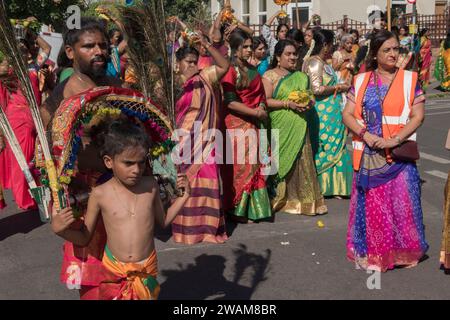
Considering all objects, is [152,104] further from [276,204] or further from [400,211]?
[276,204]

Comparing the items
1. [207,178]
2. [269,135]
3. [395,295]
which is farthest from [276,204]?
[395,295]

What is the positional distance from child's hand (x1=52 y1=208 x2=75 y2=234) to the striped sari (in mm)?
2457

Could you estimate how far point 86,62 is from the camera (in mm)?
3410

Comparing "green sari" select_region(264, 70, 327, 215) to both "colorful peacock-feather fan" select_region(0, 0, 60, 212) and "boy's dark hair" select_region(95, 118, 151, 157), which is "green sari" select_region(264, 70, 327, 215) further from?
"colorful peacock-feather fan" select_region(0, 0, 60, 212)

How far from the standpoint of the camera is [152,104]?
10.3 ft

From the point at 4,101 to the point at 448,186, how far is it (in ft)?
14.3

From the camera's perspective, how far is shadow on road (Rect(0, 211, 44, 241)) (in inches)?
234

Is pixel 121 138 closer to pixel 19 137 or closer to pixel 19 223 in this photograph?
pixel 19 223

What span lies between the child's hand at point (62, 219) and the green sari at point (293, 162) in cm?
367

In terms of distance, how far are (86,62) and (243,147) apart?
2.64m

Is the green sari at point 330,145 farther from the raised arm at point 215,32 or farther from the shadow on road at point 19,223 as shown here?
the shadow on road at point 19,223

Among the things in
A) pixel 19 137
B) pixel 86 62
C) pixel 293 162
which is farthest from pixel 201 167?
pixel 19 137

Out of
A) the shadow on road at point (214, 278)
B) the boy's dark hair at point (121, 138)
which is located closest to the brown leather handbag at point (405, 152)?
the shadow on road at point (214, 278)
